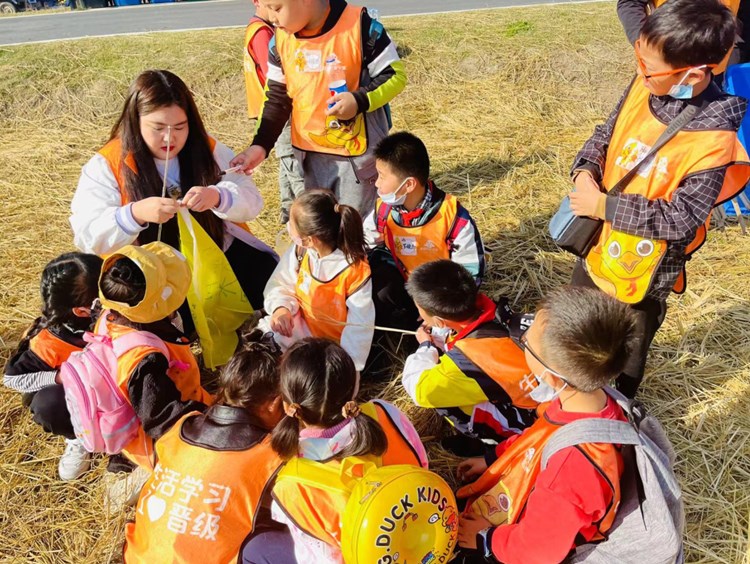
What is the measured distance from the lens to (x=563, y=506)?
183 cm

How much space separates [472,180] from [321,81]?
2.42 meters

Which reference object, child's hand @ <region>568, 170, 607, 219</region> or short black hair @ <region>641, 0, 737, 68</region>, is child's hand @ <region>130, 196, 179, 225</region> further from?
short black hair @ <region>641, 0, 737, 68</region>

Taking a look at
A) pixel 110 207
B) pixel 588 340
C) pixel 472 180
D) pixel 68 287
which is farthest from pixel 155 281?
pixel 472 180

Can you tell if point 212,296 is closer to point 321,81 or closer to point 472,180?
point 321,81

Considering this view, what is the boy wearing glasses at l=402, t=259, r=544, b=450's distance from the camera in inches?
104

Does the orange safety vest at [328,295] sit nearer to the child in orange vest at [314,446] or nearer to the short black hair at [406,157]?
the short black hair at [406,157]

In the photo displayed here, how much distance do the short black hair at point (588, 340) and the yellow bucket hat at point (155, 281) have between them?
1.76 m

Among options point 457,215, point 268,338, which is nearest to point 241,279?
point 268,338

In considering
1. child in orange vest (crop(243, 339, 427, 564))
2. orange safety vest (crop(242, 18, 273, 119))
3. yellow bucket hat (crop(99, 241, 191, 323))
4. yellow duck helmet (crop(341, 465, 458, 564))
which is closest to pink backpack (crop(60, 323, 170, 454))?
yellow bucket hat (crop(99, 241, 191, 323))

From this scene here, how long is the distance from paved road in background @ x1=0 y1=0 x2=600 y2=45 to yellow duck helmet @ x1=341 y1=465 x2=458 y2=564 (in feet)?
40.9

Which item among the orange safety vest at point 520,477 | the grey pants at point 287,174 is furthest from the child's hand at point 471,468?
the grey pants at point 287,174

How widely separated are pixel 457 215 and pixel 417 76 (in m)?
5.03

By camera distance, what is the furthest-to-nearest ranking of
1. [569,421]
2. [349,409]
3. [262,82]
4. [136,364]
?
[262,82], [136,364], [349,409], [569,421]

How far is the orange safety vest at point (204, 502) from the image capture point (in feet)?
7.12
